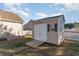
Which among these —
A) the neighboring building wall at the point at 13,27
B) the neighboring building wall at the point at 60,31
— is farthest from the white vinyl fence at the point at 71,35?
the neighboring building wall at the point at 13,27

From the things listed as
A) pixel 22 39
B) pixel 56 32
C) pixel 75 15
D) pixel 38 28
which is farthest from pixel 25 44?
pixel 75 15

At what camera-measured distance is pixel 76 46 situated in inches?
124

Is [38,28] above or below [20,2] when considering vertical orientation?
below

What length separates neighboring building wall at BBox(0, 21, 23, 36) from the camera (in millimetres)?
3141

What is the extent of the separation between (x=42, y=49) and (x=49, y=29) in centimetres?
35

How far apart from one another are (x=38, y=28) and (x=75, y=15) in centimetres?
64

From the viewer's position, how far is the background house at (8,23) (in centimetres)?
313

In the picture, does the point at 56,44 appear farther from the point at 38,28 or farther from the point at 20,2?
the point at 20,2

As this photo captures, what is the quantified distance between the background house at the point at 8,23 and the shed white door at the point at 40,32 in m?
0.28

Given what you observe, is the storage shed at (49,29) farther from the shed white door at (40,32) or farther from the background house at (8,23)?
the background house at (8,23)

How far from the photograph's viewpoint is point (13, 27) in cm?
314

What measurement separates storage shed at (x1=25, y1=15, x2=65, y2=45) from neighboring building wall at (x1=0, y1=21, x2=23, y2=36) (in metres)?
0.23

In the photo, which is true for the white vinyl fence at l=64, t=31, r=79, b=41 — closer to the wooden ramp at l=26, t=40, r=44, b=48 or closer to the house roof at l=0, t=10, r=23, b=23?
the wooden ramp at l=26, t=40, r=44, b=48

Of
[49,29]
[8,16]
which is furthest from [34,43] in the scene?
[8,16]
